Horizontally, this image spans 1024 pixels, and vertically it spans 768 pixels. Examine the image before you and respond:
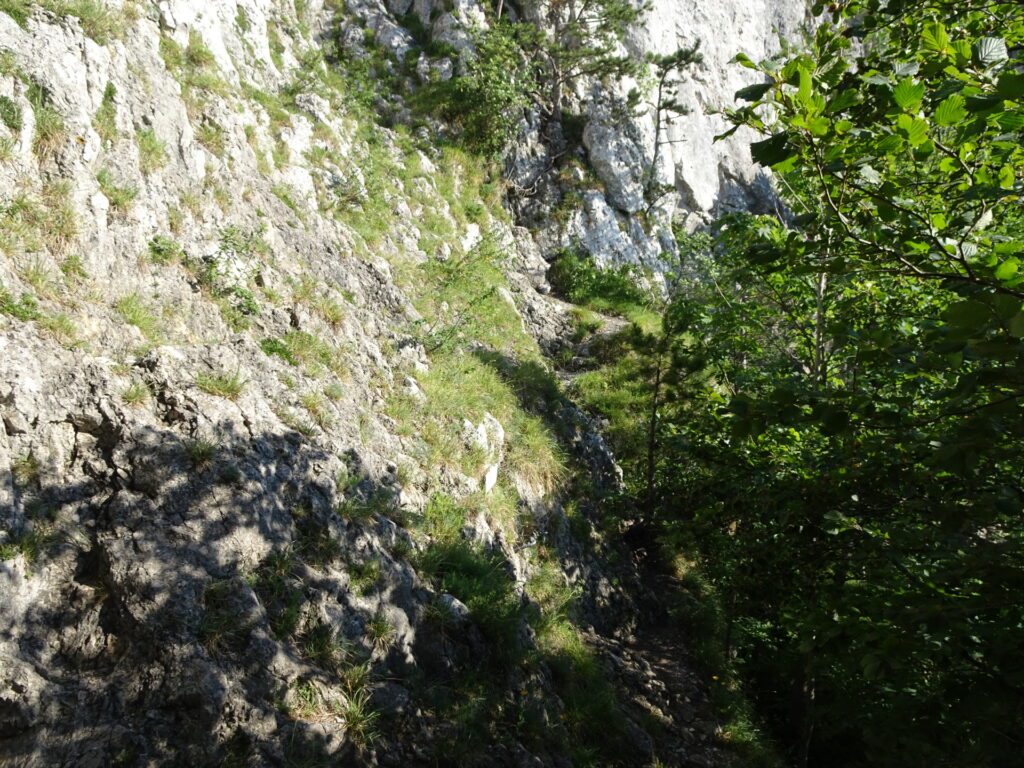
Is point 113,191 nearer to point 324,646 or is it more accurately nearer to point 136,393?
point 136,393

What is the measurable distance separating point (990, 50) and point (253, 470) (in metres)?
4.78

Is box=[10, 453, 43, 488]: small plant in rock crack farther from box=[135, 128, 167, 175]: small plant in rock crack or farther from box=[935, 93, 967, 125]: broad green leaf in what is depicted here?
box=[935, 93, 967, 125]: broad green leaf

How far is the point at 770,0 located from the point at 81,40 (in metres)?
35.0

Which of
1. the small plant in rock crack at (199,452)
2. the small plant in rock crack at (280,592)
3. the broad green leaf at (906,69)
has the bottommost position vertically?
the small plant in rock crack at (280,592)

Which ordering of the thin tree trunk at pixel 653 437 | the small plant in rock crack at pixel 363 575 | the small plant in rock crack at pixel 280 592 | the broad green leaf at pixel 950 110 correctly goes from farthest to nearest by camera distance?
the thin tree trunk at pixel 653 437 < the small plant in rock crack at pixel 363 575 < the small plant in rock crack at pixel 280 592 < the broad green leaf at pixel 950 110

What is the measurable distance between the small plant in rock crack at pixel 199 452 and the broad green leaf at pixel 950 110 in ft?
14.9

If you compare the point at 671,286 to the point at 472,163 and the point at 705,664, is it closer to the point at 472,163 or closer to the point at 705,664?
the point at 472,163

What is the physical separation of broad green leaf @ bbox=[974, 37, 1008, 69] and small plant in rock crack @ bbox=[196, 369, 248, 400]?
502 cm

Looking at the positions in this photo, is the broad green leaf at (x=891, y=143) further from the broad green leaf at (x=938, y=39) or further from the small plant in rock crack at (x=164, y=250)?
the small plant in rock crack at (x=164, y=250)

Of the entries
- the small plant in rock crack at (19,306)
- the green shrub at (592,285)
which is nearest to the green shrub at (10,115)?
the small plant in rock crack at (19,306)

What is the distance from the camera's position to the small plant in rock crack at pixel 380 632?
177 inches

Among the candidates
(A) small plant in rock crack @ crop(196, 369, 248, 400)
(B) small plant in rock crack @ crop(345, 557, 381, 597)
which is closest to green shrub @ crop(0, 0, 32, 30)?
(A) small plant in rock crack @ crop(196, 369, 248, 400)

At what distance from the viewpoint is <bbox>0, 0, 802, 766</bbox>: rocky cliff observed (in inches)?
136

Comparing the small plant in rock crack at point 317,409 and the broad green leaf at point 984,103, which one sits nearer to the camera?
the broad green leaf at point 984,103
